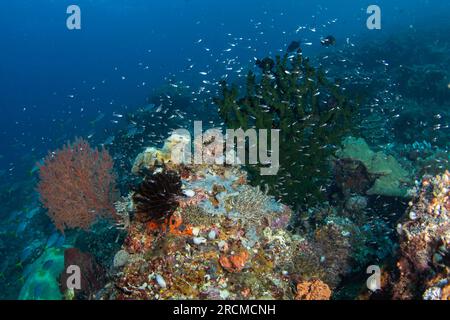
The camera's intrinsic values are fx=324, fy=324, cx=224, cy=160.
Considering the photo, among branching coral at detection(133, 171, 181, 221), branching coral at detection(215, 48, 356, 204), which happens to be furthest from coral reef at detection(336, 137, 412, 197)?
branching coral at detection(133, 171, 181, 221)

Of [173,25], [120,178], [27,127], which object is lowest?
[27,127]

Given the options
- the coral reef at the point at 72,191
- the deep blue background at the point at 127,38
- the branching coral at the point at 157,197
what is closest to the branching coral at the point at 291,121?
the branching coral at the point at 157,197

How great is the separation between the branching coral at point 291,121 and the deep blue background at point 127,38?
4392 cm

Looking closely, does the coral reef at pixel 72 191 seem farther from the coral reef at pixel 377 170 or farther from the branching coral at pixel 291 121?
the coral reef at pixel 377 170

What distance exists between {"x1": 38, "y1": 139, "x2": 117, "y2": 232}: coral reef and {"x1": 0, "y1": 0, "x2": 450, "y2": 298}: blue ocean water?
4.64 metres

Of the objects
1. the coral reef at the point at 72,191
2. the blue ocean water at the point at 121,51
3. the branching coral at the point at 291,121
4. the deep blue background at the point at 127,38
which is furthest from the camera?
the deep blue background at the point at 127,38

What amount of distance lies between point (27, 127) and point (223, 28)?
82.1m

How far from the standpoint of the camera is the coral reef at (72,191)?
27.6 ft

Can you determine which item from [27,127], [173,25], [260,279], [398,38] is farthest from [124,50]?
[260,279]

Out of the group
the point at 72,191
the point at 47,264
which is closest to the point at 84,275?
the point at 47,264

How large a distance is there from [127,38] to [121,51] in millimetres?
25094

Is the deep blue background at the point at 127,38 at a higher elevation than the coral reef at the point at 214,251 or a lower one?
higher

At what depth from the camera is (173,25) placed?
508 ft
